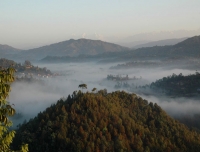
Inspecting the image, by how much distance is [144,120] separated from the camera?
4941 cm

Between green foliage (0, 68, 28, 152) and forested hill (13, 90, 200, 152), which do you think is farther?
forested hill (13, 90, 200, 152)

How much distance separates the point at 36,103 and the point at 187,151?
11030cm

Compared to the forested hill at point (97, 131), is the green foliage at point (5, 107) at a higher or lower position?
higher

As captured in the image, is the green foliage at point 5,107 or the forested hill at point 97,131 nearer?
the green foliage at point 5,107

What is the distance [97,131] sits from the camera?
37812mm

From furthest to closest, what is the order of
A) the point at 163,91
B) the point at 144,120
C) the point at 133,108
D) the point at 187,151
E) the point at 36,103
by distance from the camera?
the point at 163,91
the point at 36,103
the point at 133,108
the point at 144,120
the point at 187,151

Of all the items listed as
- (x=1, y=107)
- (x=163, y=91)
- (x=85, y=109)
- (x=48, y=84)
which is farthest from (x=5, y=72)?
(x=48, y=84)

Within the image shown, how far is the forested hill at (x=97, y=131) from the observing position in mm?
36250

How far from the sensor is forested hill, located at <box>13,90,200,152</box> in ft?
119

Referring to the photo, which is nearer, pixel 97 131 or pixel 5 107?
pixel 5 107

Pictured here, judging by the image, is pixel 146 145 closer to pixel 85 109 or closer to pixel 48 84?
pixel 85 109

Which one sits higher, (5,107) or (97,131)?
(5,107)

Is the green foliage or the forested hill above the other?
the green foliage

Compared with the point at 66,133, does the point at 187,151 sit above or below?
below
